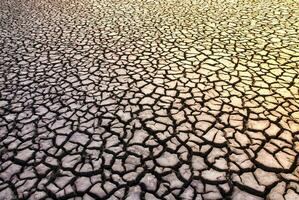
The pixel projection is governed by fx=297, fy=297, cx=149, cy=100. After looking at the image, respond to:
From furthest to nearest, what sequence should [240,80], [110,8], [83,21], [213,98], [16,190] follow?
[110,8]
[83,21]
[240,80]
[213,98]
[16,190]

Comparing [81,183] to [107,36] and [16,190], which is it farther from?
[107,36]

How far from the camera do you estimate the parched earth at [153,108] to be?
2.12 meters

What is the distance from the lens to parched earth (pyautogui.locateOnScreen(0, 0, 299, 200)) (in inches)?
83.7

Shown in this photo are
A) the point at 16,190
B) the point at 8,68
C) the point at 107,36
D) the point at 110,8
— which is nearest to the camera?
the point at 16,190

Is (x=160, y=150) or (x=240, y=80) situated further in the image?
(x=240, y=80)

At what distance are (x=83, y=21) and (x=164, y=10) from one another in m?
1.46

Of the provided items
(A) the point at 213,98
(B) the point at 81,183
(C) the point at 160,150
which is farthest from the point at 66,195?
(A) the point at 213,98

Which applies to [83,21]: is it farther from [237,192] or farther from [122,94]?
[237,192]

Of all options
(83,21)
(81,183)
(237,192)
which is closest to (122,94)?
(81,183)

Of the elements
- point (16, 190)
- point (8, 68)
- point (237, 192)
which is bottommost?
point (237, 192)

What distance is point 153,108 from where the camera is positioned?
2.86 m

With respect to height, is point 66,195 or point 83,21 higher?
point 83,21

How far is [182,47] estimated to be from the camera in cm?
399

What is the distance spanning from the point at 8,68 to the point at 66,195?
2396 mm
